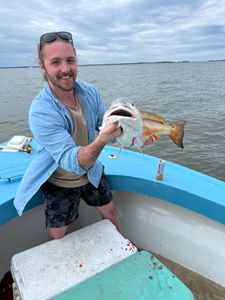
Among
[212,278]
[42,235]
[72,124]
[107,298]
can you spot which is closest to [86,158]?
[72,124]

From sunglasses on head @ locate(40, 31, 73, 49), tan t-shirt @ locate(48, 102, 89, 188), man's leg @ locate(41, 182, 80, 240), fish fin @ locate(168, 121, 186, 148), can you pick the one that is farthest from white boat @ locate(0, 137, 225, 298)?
sunglasses on head @ locate(40, 31, 73, 49)

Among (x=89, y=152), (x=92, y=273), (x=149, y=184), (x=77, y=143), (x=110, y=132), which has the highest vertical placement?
(x=110, y=132)

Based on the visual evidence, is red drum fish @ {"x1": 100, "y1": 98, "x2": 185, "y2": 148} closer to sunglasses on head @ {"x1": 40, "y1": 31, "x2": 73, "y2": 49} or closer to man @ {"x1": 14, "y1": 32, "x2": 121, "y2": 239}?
man @ {"x1": 14, "y1": 32, "x2": 121, "y2": 239}

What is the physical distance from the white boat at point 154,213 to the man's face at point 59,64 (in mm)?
1007

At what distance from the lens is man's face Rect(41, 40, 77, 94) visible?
7.16 feet

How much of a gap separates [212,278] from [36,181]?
1.85 meters

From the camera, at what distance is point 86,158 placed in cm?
196

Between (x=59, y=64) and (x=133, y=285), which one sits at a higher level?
(x=59, y=64)

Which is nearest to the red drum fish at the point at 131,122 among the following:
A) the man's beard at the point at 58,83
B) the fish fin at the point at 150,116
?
the fish fin at the point at 150,116

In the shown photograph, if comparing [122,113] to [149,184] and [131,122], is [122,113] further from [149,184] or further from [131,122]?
[149,184]

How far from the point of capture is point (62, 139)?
2049 millimetres

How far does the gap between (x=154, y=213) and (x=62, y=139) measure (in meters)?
1.41

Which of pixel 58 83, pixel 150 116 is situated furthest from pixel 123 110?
pixel 58 83

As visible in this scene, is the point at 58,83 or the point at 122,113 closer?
the point at 122,113
